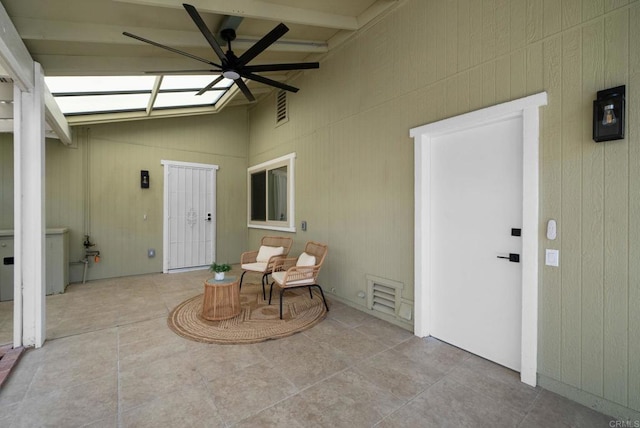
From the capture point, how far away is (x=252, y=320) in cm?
337

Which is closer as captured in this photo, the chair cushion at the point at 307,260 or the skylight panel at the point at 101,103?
the chair cushion at the point at 307,260

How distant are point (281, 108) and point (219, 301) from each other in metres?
3.84

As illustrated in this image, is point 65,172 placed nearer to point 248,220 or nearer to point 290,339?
point 248,220

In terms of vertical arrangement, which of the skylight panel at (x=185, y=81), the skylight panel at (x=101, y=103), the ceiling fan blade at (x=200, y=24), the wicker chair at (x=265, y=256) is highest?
the skylight panel at (x=185, y=81)

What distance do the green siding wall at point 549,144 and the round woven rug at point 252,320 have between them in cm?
77

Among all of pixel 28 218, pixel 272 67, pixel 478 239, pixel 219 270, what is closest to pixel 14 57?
pixel 28 218

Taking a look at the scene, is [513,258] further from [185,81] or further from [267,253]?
[185,81]

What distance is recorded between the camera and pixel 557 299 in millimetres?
2102

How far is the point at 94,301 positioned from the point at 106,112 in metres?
3.19

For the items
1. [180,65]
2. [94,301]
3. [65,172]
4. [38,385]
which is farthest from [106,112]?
[38,385]

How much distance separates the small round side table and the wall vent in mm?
1724

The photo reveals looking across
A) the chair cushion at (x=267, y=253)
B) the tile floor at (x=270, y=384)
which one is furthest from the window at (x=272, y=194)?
the tile floor at (x=270, y=384)

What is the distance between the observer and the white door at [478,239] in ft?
7.88

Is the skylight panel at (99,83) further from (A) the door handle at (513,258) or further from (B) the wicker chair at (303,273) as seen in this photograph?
(A) the door handle at (513,258)
